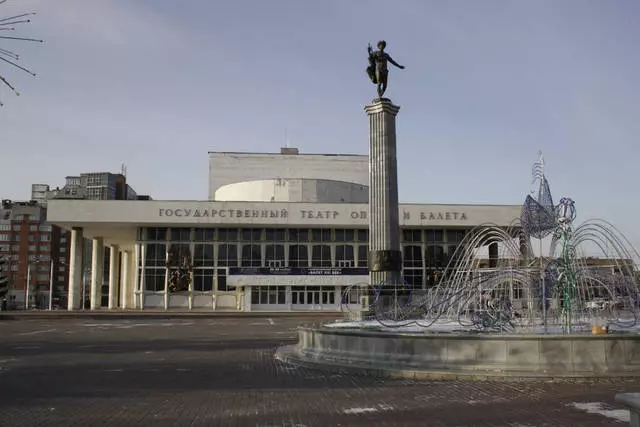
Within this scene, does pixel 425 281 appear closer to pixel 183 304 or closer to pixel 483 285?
pixel 183 304

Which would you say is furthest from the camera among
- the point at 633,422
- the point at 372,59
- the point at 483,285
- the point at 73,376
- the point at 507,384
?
the point at 372,59

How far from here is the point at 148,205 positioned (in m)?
66.4

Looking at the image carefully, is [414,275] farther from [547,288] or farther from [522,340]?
[522,340]

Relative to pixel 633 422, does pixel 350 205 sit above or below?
above

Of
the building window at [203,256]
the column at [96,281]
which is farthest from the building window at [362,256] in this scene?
the column at [96,281]

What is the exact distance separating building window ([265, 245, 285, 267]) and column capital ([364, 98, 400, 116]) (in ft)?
135

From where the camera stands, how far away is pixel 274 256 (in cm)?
6825

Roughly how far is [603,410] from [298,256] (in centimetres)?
5870

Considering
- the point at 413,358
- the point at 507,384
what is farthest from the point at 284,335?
the point at 507,384

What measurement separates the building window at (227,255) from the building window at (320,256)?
8.24 meters

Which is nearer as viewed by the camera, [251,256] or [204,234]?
[251,256]

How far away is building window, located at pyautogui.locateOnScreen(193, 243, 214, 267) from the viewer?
6750cm

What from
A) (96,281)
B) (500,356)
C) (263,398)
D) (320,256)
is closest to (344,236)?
(320,256)

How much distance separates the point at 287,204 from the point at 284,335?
1524 inches
